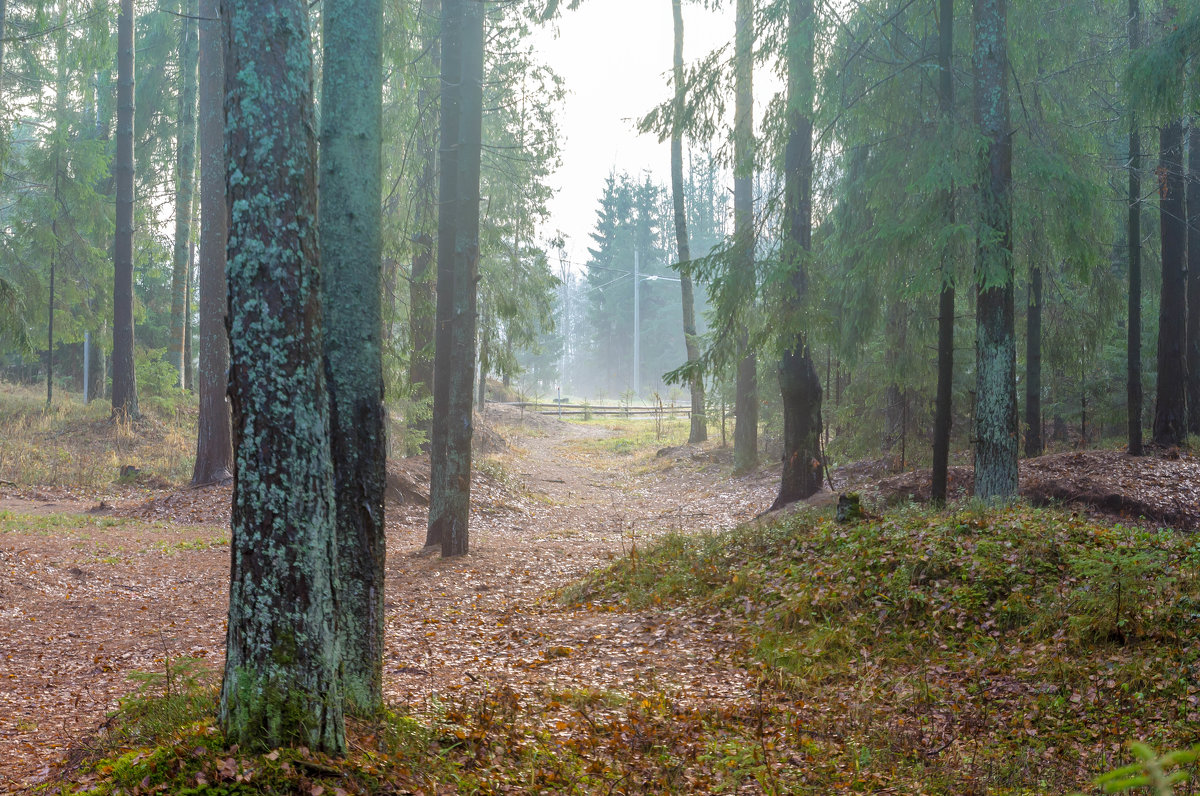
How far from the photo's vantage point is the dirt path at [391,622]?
538 cm

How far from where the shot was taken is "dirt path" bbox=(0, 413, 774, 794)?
538 centimetres

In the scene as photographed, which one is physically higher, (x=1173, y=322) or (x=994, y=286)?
(x=1173, y=322)

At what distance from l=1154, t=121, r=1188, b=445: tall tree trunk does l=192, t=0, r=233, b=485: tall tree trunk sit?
1591cm

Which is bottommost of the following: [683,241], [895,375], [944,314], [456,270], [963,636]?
[963,636]

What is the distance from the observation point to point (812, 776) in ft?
14.5

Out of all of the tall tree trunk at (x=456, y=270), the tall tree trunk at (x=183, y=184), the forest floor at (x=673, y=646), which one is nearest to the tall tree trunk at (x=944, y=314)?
the forest floor at (x=673, y=646)

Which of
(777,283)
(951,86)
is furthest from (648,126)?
(951,86)

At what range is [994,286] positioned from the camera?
8.80m

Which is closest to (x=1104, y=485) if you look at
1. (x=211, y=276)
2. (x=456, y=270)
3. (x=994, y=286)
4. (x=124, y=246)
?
(x=994, y=286)

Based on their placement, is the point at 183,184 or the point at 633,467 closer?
the point at 183,184

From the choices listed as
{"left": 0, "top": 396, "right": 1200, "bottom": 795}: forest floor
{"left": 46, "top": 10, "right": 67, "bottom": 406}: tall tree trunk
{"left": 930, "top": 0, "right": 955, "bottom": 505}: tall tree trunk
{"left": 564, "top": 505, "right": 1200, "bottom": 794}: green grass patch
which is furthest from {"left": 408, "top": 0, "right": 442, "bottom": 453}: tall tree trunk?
{"left": 930, "top": 0, "right": 955, "bottom": 505}: tall tree trunk

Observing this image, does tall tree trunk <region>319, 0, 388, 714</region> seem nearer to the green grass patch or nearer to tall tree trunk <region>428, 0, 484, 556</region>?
the green grass patch

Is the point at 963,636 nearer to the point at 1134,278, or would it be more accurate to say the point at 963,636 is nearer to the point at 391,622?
the point at 391,622

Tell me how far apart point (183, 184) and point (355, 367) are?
776 inches
